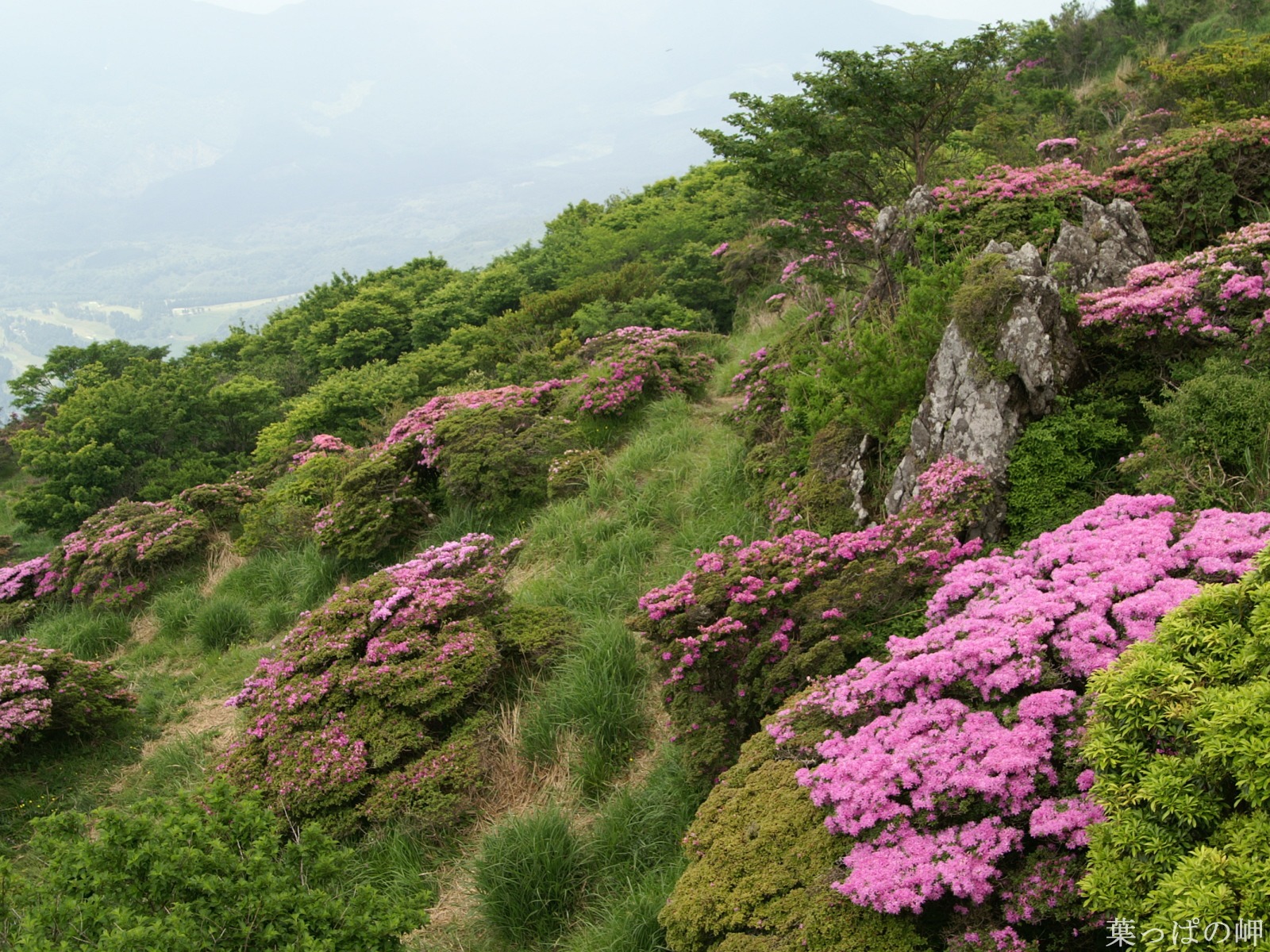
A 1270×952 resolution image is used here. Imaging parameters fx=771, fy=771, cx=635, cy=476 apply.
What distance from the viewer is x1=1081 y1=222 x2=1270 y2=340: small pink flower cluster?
436cm

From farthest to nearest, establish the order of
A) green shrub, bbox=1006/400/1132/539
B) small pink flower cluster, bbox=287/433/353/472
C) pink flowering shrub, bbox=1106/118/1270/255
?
small pink flower cluster, bbox=287/433/353/472
pink flowering shrub, bbox=1106/118/1270/255
green shrub, bbox=1006/400/1132/539

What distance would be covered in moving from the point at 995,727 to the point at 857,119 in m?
7.54

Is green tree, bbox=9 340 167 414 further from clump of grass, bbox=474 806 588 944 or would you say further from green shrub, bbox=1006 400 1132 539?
green shrub, bbox=1006 400 1132 539

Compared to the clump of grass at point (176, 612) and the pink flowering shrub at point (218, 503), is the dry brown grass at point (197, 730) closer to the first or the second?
the clump of grass at point (176, 612)

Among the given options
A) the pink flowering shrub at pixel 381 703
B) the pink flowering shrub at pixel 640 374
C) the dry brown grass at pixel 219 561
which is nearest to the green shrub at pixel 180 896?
the pink flowering shrub at pixel 381 703

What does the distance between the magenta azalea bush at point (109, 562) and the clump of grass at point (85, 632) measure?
0.70 feet

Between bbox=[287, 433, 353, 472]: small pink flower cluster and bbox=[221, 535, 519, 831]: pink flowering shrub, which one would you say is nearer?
bbox=[221, 535, 519, 831]: pink flowering shrub

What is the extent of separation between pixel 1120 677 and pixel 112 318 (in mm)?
204112

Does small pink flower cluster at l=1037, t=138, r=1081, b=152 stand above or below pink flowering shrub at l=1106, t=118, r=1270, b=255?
above

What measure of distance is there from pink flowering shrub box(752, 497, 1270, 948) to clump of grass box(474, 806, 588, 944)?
1.30 meters

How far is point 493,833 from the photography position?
3928 millimetres

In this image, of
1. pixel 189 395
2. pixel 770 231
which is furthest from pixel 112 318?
pixel 770 231

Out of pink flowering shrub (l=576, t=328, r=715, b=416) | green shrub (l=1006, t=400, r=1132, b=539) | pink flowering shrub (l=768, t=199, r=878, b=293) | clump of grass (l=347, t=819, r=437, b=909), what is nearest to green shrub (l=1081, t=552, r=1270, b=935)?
green shrub (l=1006, t=400, r=1132, b=539)

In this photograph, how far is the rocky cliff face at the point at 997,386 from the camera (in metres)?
4.52
